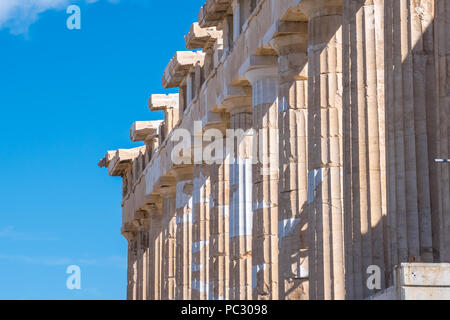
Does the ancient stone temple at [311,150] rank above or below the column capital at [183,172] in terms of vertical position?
below

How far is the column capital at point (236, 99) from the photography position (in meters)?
38.7

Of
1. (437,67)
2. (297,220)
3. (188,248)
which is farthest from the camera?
(188,248)

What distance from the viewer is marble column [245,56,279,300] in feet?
115

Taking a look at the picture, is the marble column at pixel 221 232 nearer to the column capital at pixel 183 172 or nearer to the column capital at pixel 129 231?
the column capital at pixel 183 172

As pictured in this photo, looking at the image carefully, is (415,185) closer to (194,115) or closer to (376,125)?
(376,125)

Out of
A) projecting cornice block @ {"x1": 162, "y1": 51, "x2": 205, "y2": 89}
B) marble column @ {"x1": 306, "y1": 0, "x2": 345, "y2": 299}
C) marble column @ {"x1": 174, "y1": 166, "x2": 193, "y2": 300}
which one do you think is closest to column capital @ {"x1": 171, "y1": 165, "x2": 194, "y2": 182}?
marble column @ {"x1": 174, "y1": 166, "x2": 193, "y2": 300}

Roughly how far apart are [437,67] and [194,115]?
21.8 metres

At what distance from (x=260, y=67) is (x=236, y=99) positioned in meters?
3.39

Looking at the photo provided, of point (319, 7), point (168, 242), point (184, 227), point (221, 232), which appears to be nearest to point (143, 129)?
point (168, 242)

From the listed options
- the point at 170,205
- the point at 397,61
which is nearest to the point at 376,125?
the point at 397,61

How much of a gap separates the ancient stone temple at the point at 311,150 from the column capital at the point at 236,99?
0.24ft

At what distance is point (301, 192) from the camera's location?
32.4 m

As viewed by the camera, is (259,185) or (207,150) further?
(207,150)

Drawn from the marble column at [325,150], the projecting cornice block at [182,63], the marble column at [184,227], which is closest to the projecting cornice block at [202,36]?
the projecting cornice block at [182,63]
